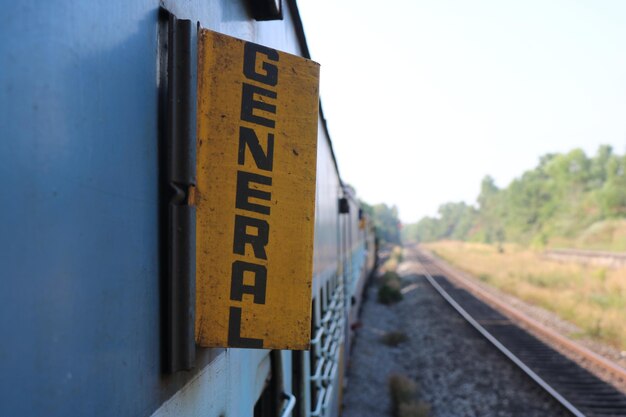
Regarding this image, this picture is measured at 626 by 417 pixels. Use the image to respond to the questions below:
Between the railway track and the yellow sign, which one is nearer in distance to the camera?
the yellow sign

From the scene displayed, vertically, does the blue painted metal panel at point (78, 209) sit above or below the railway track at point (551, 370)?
above

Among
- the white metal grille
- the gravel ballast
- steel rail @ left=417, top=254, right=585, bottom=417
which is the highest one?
the white metal grille

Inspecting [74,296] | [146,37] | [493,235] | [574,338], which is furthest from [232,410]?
[493,235]

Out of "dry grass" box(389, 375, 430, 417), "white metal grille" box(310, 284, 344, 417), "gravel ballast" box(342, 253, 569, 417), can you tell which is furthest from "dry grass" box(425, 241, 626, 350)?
"white metal grille" box(310, 284, 344, 417)

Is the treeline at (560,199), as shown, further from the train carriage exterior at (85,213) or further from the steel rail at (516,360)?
the train carriage exterior at (85,213)

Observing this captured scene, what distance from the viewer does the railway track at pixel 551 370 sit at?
8.04 m

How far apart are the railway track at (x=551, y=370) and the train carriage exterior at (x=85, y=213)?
824cm

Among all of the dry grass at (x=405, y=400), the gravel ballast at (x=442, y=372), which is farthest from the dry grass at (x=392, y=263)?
the dry grass at (x=405, y=400)

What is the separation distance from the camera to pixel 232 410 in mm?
1854

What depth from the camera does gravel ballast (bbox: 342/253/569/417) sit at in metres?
8.38

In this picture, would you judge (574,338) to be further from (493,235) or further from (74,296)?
(493,235)

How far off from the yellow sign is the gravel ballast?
721cm

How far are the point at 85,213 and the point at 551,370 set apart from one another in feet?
36.4

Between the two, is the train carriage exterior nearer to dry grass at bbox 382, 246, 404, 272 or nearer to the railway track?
the railway track
